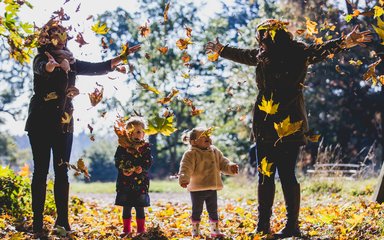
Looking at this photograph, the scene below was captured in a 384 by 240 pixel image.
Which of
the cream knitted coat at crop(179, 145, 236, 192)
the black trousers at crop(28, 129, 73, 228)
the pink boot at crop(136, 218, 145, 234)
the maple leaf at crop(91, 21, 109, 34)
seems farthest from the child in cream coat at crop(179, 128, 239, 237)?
the maple leaf at crop(91, 21, 109, 34)

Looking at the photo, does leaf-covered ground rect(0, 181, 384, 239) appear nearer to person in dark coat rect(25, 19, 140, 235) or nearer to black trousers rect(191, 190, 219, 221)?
black trousers rect(191, 190, 219, 221)

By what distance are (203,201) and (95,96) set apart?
60.1 inches

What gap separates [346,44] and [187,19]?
31596mm

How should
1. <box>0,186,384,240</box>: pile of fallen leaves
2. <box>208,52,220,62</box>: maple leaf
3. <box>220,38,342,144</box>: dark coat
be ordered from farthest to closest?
<box>208,52,220,62</box>: maple leaf, <box>0,186,384,240</box>: pile of fallen leaves, <box>220,38,342,144</box>: dark coat

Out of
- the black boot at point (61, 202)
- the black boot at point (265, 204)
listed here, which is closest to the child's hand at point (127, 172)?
the black boot at point (61, 202)

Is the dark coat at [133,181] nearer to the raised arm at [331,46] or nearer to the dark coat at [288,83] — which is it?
the dark coat at [288,83]

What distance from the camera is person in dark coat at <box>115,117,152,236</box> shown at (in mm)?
4992

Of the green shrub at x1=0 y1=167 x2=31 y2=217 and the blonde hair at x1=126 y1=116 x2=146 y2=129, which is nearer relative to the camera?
the blonde hair at x1=126 y1=116 x2=146 y2=129

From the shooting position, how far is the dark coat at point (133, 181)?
16.4ft

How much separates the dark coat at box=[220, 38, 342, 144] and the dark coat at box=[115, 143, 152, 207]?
1273 millimetres

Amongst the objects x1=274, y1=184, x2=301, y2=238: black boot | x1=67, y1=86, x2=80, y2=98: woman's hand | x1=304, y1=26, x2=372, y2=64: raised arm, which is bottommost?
x1=274, y1=184, x2=301, y2=238: black boot

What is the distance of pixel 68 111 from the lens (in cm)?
470

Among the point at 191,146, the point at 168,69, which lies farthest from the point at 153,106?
the point at 191,146

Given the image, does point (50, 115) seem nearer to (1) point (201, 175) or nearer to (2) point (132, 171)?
(2) point (132, 171)
